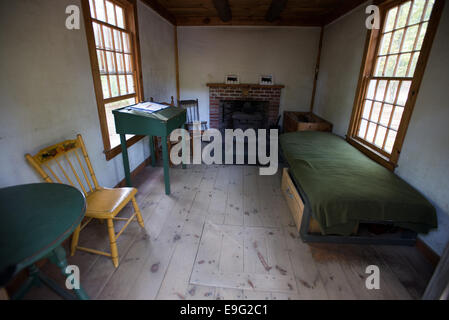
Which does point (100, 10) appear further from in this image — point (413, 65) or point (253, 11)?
point (413, 65)

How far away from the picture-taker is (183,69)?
530 centimetres

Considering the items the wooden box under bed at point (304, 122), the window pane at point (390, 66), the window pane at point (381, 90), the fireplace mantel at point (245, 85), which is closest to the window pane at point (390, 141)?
the window pane at point (381, 90)

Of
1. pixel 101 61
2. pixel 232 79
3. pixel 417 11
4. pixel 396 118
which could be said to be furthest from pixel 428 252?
pixel 232 79

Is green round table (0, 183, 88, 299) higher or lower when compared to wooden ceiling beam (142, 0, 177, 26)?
lower

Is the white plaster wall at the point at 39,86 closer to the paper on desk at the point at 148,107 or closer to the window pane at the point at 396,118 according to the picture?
the paper on desk at the point at 148,107

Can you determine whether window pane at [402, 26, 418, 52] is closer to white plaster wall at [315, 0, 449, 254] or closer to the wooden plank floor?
white plaster wall at [315, 0, 449, 254]

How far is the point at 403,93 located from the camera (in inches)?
96.7

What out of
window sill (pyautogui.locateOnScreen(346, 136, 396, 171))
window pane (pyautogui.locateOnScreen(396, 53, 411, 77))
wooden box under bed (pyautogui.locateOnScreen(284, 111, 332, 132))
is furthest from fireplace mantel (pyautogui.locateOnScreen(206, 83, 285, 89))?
window pane (pyautogui.locateOnScreen(396, 53, 411, 77))

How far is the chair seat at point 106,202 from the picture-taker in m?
1.73

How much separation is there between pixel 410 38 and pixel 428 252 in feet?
7.10

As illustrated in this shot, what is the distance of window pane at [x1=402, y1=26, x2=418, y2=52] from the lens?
235 cm

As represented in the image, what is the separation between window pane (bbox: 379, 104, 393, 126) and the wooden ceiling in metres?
1.76
